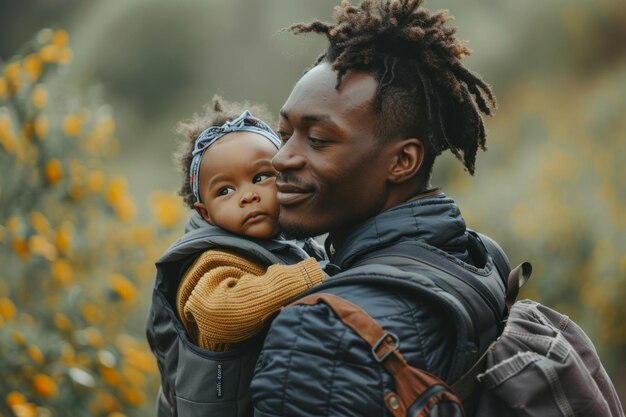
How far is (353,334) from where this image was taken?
189 cm

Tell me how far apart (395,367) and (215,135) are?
3.43ft

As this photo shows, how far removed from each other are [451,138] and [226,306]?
0.76 meters

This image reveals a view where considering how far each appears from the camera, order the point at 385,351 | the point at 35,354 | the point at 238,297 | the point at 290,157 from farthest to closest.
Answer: the point at 35,354
the point at 290,157
the point at 238,297
the point at 385,351

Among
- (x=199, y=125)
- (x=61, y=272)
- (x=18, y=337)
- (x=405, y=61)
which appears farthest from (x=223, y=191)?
(x=61, y=272)

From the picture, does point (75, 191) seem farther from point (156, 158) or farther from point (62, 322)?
point (156, 158)

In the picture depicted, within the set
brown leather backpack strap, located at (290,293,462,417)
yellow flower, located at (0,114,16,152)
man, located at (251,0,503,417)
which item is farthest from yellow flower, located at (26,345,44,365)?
brown leather backpack strap, located at (290,293,462,417)

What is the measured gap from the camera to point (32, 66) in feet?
13.4

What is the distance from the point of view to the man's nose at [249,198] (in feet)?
8.16

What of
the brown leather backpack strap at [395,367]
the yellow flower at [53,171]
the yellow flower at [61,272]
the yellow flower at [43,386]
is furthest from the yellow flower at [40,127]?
the brown leather backpack strap at [395,367]

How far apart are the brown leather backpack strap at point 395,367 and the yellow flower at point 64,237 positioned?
2409 millimetres

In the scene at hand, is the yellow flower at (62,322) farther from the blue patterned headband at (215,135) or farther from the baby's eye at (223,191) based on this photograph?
the baby's eye at (223,191)

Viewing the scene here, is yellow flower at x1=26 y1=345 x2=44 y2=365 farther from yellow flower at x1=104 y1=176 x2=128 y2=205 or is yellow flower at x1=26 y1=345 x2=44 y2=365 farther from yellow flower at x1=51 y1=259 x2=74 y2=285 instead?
yellow flower at x1=104 y1=176 x2=128 y2=205

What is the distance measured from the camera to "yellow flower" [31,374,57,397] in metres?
3.78

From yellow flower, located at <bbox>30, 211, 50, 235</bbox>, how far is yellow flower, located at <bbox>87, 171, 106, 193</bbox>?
0.29 m
